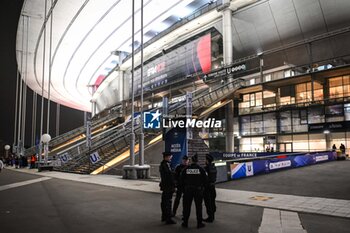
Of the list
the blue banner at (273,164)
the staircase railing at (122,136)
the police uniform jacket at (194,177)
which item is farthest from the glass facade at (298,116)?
the police uniform jacket at (194,177)

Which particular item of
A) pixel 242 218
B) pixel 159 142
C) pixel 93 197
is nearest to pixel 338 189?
pixel 242 218

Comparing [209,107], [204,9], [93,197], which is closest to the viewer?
[93,197]

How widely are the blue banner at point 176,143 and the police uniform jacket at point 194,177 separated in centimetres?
834

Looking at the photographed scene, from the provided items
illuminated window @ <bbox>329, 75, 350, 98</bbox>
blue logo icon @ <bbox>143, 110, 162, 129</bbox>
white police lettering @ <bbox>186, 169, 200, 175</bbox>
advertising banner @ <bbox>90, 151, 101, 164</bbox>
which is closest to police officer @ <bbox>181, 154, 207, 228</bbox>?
white police lettering @ <bbox>186, 169, 200, 175</bbox>

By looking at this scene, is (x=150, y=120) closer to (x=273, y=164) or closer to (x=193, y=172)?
(x=273, y=164)

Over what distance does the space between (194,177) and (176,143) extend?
905 centimetres

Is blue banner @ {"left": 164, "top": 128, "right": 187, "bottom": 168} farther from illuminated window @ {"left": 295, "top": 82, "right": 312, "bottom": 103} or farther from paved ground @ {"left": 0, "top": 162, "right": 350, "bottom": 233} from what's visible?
illuminated window @ {"left": 295, "top": 82, "right": 312, "bottom": 103}

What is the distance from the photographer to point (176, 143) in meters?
16.2

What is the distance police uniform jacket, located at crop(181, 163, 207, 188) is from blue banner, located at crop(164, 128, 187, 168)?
8.34 metres

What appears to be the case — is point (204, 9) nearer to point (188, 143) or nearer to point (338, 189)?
point (188, 143)

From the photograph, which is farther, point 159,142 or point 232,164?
point 159,142

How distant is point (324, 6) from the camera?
34562mm

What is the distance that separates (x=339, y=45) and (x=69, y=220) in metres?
35.9

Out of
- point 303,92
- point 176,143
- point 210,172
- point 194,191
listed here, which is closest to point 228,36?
point 303,92
